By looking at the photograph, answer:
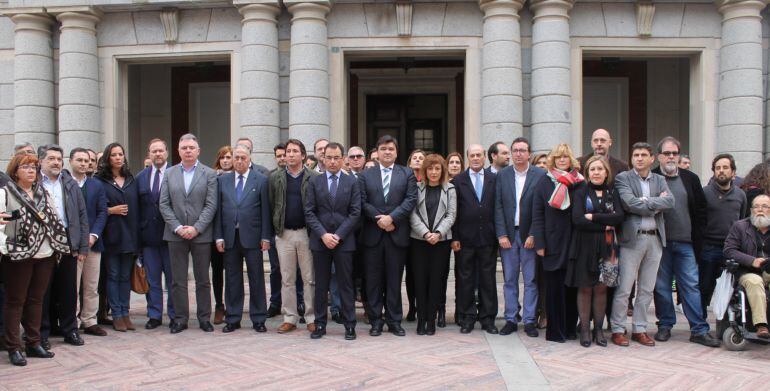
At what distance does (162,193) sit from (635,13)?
8.49 metres

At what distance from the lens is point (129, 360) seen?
5.58 m

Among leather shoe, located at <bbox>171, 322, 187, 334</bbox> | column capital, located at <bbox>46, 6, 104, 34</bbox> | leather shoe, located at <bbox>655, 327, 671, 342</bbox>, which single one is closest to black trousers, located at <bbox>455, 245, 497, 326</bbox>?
leather shoe, located at <bbox>655, 327, 671, 342</bbox>

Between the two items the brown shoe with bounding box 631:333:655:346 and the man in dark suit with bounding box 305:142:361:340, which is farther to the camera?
the man in dark suit with bounding box 305:142:361:340

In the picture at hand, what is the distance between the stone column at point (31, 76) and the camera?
443 inches

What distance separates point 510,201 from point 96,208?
4.26 meters

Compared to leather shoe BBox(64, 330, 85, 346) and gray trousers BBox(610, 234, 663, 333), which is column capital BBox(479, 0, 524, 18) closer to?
gray trousers BBox(610, 234, 663, 333)

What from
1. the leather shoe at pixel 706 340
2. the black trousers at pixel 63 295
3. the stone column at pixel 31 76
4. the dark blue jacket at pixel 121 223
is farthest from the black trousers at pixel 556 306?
the stone column at pixel 31 76

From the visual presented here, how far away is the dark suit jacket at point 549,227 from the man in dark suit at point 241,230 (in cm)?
278

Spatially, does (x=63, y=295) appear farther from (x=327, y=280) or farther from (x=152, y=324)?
(x=327, y=280)

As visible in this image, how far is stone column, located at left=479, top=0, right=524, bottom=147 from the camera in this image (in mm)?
10680

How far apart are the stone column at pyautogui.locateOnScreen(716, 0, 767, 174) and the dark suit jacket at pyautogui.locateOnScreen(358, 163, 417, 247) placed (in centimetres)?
703

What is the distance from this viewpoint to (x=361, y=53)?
11.4 metres

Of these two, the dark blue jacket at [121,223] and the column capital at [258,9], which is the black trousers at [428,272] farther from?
the column capital at [258,9]

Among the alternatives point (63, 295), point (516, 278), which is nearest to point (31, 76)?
point (63, 295)
